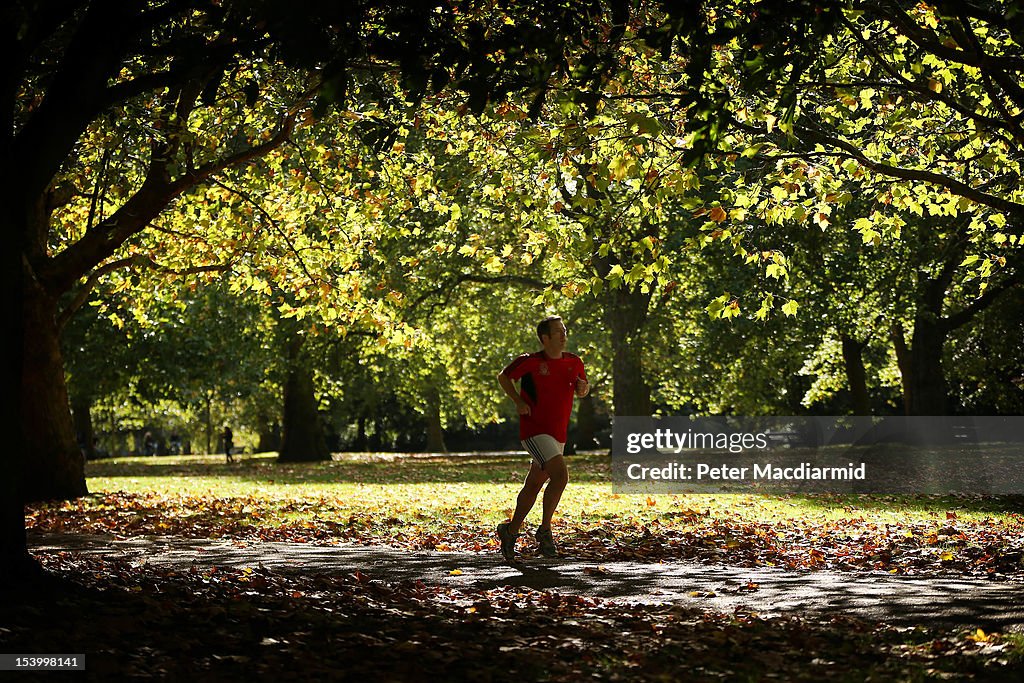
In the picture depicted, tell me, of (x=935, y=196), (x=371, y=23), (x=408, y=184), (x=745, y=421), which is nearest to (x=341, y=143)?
(x=408, y=184)

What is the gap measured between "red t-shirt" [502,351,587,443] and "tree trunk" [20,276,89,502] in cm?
883

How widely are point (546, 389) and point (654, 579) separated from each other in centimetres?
185

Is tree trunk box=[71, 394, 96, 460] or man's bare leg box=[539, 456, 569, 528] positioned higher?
tree trunk box=[71, 394, 96, 460]

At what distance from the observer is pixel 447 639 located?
22.6 feet

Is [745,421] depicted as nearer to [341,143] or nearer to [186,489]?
[186,489]

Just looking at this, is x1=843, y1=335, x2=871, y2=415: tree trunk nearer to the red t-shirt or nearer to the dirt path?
the dirt path

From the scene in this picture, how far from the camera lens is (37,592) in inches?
293

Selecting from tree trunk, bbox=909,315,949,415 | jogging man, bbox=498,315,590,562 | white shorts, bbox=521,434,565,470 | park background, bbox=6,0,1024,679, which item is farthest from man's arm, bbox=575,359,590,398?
tree trunk, bbox=909,315,949,415

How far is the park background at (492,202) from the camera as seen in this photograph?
7633 mm

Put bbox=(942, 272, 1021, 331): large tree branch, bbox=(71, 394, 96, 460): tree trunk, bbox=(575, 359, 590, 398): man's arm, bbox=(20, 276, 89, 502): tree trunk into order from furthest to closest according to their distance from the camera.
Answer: bbox=(71, 394, 96, 460): tree trunk → bbox=(942, 272, 1021, 331): large tree branch → bbox=(20, 276, 89, 502): tree trunk → bbox=(575, 359, 590, 398): man's arm

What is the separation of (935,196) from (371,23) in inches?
301

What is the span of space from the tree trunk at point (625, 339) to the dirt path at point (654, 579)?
1859cm

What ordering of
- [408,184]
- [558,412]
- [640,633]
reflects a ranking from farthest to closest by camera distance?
[408,184] → [558,412] → [640,633]

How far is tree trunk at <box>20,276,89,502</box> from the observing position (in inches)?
625
